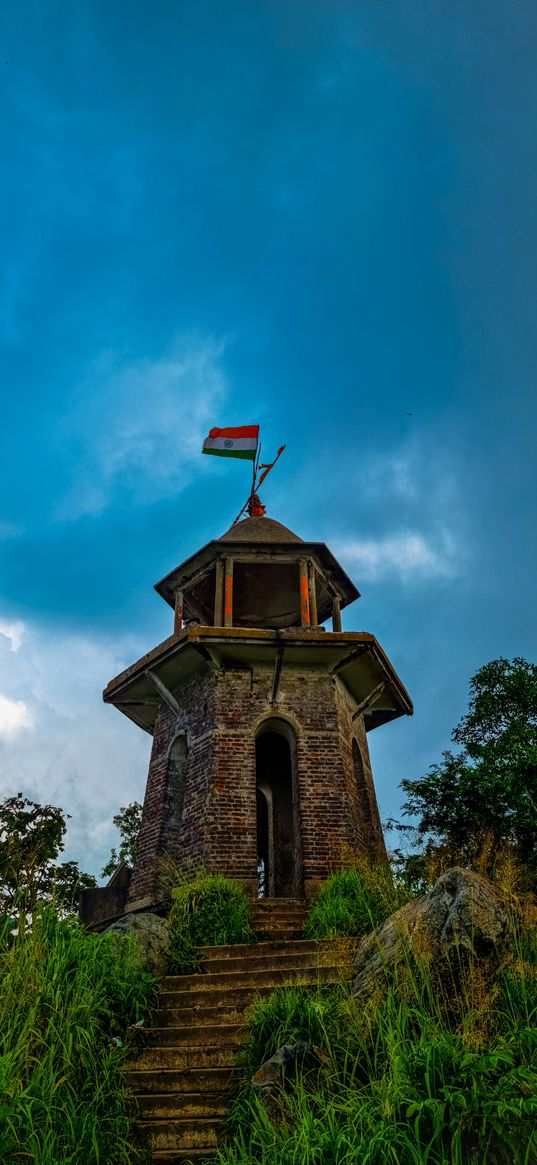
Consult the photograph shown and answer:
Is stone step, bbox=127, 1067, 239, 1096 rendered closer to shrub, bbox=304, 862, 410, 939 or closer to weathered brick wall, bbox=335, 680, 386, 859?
shrub, bbox=304, 862, 410, 939

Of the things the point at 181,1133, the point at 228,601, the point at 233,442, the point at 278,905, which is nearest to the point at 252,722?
the point at 228,601

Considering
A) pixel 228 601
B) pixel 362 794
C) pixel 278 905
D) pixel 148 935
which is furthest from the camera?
pixel 228 601

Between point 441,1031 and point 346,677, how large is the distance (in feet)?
26.2

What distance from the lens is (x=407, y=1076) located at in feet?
12.0

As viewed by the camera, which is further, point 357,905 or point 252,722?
point 252,722

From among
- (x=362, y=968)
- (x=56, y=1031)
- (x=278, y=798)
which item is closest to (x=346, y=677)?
(x=278, y=798)

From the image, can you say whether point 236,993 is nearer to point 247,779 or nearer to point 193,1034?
point 193,1034

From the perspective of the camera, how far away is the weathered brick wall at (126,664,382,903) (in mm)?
9828

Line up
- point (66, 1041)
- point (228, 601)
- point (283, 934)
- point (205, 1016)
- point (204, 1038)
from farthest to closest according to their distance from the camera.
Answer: point (228, 601) → point (283, 934) → point (205, 1016) → point (204, 1038) → point (66, 1041)

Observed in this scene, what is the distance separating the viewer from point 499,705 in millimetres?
13367

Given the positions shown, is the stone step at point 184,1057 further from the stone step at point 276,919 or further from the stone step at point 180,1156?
the stone step at point 276,919

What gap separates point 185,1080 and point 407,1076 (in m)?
1.99

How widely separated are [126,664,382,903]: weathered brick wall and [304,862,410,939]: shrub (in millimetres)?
1178

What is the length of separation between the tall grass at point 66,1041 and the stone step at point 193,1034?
0.65 ft
